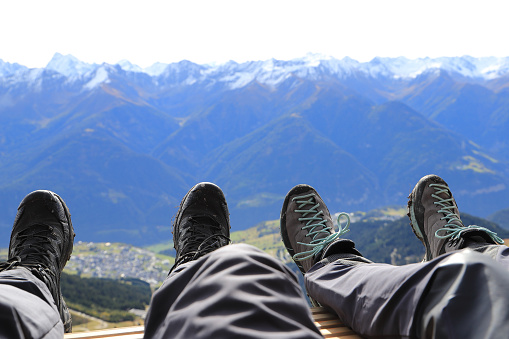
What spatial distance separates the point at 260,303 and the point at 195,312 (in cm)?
18

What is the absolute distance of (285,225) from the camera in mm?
3785

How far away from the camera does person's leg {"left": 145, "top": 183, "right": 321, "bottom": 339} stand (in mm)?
1102

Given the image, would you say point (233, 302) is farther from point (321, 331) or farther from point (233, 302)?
point (321, 331)

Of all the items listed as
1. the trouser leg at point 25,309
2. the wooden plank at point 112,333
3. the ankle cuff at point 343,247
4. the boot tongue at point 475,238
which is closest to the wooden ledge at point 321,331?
the wooden plank at point 112,333

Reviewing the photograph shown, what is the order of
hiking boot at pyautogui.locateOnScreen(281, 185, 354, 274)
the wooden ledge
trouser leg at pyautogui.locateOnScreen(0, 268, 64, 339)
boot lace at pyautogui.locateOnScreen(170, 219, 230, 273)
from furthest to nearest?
hiking boot at pyautogui.locateOnScreen(281, 185, 354, 274)
boot lace at pyautogui.locateOnScreen(170, 219, 230, 273)
the wooden ledge
trouser leg at pyautogui.locateOnScreen(0, 268, 64, 339)

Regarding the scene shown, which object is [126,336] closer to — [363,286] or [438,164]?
[363,286]

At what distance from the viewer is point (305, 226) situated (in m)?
3.47

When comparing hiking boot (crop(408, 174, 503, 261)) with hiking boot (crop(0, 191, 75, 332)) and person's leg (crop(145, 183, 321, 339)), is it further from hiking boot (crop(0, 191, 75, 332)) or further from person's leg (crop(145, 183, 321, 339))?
hiking boot (crop(0, 191, 75, 332))

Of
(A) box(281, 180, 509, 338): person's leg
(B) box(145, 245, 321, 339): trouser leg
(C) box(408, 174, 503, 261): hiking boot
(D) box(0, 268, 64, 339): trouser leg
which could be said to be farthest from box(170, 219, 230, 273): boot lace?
(C) box(408, 174, 503, 261): hiking boot

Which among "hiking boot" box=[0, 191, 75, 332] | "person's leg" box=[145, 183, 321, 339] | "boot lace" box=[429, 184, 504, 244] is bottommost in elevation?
"hiking boot" box=[0, 191, 75, 332]

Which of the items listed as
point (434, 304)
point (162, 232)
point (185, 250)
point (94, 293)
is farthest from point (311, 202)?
point (162, 232)

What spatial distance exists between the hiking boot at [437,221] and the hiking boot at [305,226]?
63 cm

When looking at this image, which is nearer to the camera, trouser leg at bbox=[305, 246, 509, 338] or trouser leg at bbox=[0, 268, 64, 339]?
trouser leg at bbox=[305, 246, 509, 338]

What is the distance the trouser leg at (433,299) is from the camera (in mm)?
1170
